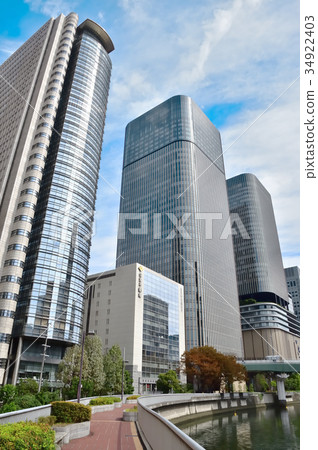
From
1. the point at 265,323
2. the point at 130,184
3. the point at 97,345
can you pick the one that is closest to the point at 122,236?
the point at 130,184

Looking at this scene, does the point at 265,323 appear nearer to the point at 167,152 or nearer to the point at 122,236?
the point at 122,236

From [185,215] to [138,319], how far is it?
2080 inches

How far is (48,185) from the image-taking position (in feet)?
255

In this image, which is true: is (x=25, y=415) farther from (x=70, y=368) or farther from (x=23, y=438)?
(x=70, y=368)

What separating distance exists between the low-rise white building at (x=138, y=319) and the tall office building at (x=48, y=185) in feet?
49.3

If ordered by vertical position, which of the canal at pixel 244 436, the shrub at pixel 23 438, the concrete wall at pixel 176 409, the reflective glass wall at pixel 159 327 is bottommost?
the canal at pixel 244 436

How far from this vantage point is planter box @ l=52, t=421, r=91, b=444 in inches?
552

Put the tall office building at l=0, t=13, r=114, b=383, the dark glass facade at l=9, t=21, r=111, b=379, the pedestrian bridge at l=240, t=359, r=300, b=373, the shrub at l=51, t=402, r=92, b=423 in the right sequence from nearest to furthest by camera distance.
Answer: the shrub at l=51, t=402, r=92, b=423 < the tall office building at l=0, t=13, r=114, b=383 < the dark glass facade at l=9, t=21, r=111, b=379 < the pedestrian bridge at l=240, t=359, r=300, b=373

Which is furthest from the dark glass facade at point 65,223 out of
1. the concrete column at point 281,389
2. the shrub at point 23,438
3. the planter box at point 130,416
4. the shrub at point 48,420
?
the shrub at point 23,438

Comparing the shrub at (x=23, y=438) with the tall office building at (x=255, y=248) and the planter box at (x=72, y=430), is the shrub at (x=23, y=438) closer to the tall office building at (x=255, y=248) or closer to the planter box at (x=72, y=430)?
the planter box at (x=72, y=430)

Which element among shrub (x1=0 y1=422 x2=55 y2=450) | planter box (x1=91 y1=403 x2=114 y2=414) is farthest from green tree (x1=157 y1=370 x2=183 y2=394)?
shrub (x1=0 y1=422 x2=55 y2=450)

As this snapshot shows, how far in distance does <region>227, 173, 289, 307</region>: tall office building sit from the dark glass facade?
10622 cm

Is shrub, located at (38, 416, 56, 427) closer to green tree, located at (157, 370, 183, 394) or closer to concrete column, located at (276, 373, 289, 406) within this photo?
green tree, located at (157, 370, 183, 394)

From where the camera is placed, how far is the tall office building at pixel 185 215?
121 meters
